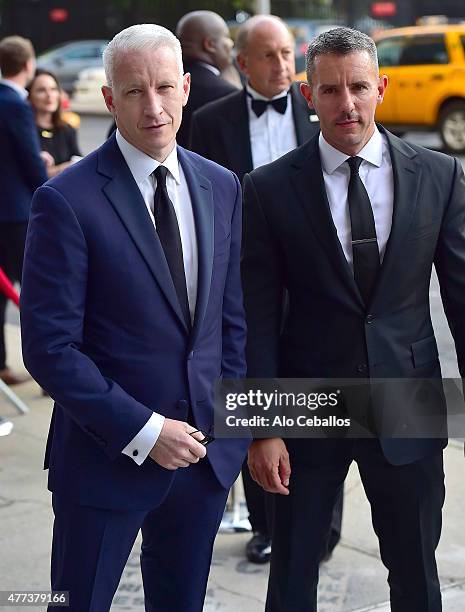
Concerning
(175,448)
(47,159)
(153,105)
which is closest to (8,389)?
(47,159)

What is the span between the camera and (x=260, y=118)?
16.7 ft

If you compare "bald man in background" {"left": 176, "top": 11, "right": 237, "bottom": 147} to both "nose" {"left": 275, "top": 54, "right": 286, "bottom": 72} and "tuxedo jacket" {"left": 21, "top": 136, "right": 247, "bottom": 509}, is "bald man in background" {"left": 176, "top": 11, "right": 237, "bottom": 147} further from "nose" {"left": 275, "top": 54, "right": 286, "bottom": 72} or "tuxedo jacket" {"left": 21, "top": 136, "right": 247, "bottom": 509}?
"tuxedo jacket" {"left": 21, "top": 136, "right": 247, "bottom": 509}

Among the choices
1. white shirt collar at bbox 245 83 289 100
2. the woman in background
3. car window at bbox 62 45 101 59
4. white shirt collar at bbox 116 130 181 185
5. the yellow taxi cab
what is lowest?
car window at bbox 62 45 101 59

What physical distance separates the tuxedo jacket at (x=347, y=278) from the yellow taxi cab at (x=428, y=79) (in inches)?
592

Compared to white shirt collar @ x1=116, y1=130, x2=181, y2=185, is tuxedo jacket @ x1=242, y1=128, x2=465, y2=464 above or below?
below

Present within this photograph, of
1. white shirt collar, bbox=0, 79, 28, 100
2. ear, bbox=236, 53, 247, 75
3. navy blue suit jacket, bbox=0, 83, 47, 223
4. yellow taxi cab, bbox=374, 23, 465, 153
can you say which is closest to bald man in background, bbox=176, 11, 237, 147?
ear, bbox=236, 53, 247, 75

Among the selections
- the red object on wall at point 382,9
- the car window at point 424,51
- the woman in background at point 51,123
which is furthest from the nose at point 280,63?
the red object on wall at point 382,9

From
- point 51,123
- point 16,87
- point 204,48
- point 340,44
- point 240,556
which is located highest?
point 340,44

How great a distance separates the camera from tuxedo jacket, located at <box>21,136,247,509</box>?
9.41ft

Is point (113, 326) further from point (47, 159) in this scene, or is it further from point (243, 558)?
point (47, 159)

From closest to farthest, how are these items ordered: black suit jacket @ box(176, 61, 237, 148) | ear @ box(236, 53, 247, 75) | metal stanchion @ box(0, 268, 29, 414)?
ear @ box(236, 53, 247, 75), black suit jacket @ box(176, 61, 237, 148), metal stanchion @ box(0, 268, 29, 414)

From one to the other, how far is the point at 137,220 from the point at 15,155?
14.2 feet

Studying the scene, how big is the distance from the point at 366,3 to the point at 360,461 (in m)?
34.9

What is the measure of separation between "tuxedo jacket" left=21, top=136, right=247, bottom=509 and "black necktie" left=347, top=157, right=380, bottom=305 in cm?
36
